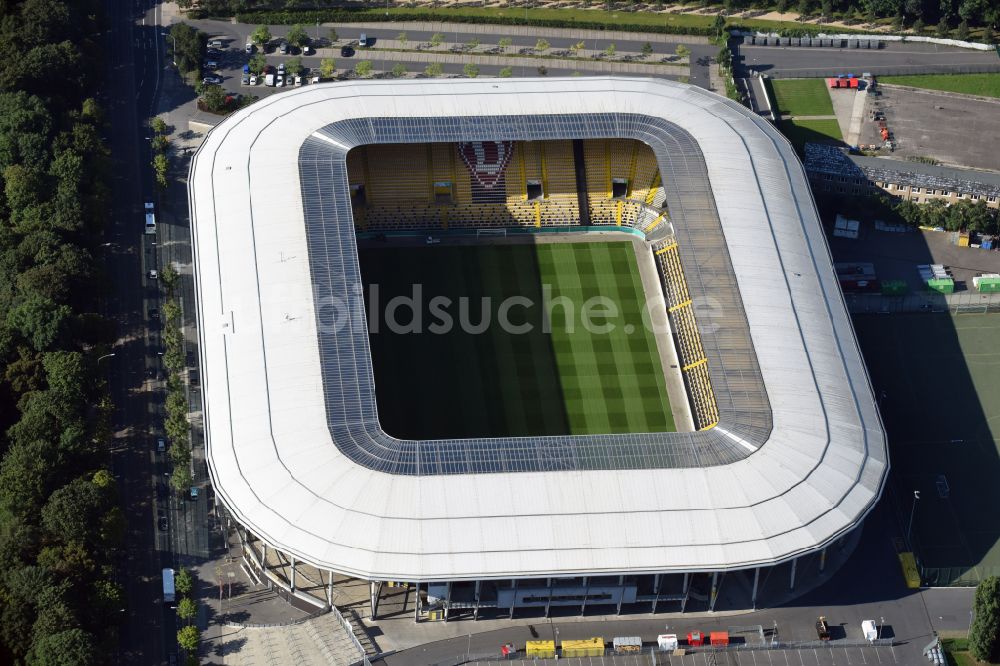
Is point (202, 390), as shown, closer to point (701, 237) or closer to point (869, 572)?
point (701, 237)

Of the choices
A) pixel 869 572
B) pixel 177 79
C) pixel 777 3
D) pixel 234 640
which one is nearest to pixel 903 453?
pixel 869 572

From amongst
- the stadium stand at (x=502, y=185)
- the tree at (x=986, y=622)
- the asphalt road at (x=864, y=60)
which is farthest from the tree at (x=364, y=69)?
the tree at (x=986, y=622)

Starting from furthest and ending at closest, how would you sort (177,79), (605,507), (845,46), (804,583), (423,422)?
1. (845,46)
2. (177,79)
3. (423,422)
4. (804,583)
5. (605,507)

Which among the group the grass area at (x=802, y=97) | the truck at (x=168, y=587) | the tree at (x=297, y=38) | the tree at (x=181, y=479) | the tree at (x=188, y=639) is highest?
the tree at (x=297, y=38)

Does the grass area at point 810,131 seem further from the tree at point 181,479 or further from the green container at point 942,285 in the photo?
the tree at point 181,479

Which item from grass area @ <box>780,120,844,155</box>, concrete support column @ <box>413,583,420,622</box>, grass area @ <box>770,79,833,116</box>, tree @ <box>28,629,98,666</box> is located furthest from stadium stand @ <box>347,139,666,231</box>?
tree @ <box>28,629,98,666</box>

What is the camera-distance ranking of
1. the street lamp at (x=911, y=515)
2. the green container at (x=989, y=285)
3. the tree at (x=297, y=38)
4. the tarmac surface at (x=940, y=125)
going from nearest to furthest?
the street lamp at (x=911, y=515), the green container at (x=989, y=285), the tarmac surface at (x=940, y=125), the tree at (x=297, y=38)

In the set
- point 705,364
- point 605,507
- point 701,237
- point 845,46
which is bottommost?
point 605,507

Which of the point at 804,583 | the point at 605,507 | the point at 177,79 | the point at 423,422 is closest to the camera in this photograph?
the point at 605,507
